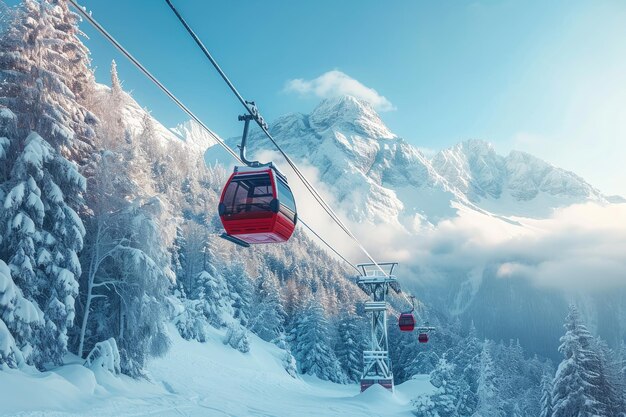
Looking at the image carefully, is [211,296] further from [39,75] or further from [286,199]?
[286,199]

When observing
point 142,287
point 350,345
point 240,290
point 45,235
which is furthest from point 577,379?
point 240,290

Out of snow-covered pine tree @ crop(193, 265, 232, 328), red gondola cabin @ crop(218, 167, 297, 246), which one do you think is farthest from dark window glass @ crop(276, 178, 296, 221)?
snow-covered pine tree @ crop(193, 265, 232, 328)

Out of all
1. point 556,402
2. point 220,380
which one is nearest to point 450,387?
point 556,402

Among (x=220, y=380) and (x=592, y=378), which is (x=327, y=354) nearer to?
(x=220, y=380)

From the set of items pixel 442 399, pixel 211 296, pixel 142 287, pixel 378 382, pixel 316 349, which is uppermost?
pixel 211 296

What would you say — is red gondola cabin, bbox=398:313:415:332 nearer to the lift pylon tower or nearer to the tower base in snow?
the lift pylon tower

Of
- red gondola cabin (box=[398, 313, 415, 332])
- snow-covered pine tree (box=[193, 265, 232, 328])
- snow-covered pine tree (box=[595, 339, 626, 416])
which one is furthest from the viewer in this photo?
snow-covered pine tree (box=[193, 265, 232, 328])
